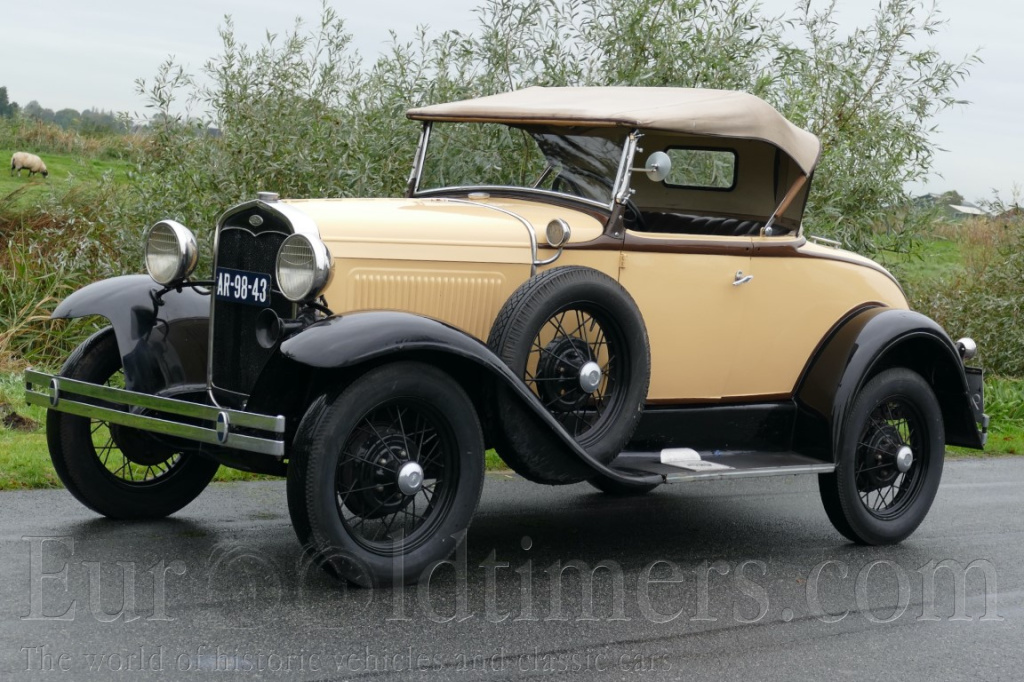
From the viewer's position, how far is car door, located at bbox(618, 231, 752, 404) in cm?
555

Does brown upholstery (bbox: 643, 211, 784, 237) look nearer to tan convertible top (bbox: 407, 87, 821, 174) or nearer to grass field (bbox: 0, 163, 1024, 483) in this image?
tan convertible top (bbox: 407, 87, 821, 174)

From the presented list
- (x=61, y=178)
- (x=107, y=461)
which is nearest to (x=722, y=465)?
(x=107, y=461)

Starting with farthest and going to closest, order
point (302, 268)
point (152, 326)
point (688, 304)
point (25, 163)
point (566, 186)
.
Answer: point (25, 163) → point (566, 186) → point (688, 304) → point (152, 326) → point (302, 268)

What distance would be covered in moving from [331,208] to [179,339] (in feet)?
3.02

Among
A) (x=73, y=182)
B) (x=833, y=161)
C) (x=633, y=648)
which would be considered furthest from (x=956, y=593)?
(x=73, y=182)

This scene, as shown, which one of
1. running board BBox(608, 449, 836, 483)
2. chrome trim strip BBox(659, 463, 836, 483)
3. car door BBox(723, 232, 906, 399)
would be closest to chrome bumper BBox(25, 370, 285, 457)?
running board BBox(608, 449, 836, 483)

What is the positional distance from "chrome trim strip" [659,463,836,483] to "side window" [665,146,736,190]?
1.76m

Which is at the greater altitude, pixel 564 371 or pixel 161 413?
pixel 564 371

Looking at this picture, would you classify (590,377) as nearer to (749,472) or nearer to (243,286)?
(749,472)

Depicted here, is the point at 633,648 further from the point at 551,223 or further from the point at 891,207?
the point at 891,207

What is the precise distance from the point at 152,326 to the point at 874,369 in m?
3.50

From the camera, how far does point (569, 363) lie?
17.0ft

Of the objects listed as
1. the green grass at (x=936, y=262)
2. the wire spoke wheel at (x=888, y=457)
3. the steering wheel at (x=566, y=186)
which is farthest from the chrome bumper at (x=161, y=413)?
the green grass at (x=936, y=262)

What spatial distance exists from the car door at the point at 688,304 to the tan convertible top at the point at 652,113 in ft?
1.71
